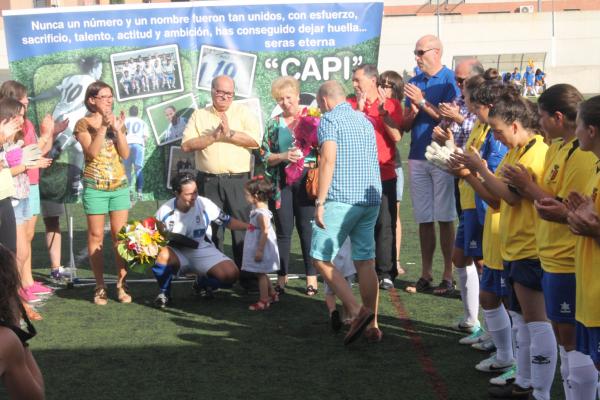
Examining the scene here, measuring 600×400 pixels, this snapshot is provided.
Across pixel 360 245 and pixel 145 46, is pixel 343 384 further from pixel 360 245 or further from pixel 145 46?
pixel 145 46

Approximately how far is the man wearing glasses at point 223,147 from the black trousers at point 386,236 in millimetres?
1245

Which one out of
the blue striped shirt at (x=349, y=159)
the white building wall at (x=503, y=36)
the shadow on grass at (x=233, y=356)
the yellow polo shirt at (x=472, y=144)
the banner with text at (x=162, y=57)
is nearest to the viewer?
the shadow on grass at (x=233, y=356)

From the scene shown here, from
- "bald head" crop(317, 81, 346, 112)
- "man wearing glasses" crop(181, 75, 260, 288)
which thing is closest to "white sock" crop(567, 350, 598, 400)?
"bald head" crop(317, 81, 346, 112)

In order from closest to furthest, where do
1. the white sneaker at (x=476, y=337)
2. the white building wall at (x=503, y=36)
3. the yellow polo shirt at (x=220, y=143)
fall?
1. the white sneaker at (x=476, y=337)
2. the yellow polo shirt at (x=220, y=143)
3. the white building wall at (x=503, y=36)

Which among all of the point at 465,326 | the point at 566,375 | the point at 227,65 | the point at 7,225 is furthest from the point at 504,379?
the point at 227,65

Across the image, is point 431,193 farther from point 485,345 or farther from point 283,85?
point 485,345

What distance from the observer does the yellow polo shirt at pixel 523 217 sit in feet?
15.8

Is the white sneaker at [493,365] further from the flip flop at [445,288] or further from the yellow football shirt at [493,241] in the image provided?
the flip flop at [445,288]

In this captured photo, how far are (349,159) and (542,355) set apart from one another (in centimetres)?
218

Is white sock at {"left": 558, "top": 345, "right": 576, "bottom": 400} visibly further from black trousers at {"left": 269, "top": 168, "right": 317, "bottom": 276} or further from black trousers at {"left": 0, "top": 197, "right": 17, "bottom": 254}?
black trousers at {"left": 0, "top": 197, "right": 17, "bottom": 254}

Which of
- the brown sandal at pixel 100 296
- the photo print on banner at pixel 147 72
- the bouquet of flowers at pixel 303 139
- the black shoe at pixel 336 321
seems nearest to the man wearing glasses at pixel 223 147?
the bouquet of flowers at pixel 303 139

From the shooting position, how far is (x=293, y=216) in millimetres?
8266

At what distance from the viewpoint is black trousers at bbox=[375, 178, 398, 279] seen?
328 inches

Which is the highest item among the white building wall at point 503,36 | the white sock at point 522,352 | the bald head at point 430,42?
the white building wall at point 503,36
